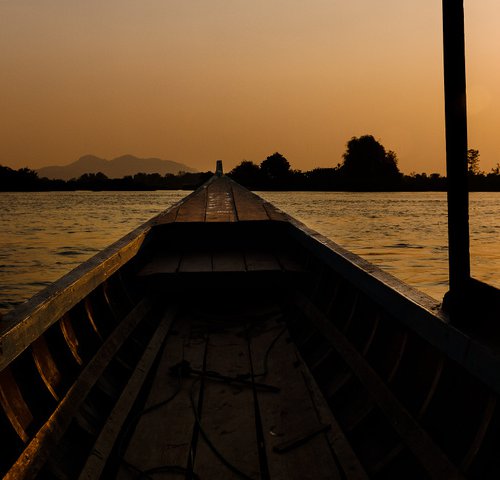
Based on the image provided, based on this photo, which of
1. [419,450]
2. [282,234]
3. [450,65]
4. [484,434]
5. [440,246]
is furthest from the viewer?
[440,246]

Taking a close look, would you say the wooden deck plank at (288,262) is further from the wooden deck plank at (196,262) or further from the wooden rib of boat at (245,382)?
the wooden deck plank at (196,262)

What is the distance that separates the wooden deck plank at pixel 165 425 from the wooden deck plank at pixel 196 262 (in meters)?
1.20

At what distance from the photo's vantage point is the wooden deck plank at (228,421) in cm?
268

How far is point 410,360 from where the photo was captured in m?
2.95

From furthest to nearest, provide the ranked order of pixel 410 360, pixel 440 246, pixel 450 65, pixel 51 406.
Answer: pixel 440 246 → pixel 410 360 → pixel 51 406 → pixel 450 65

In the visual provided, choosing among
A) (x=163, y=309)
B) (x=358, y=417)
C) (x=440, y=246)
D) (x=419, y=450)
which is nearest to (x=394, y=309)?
(x=358, y=417)

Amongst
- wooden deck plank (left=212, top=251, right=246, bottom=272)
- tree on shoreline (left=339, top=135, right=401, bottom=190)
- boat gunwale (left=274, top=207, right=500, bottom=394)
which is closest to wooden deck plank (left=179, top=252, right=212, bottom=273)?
wooden deck plank (left=212, top=251, right=246, bottom=272)

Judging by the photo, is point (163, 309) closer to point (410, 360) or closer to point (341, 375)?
point (341, 375)

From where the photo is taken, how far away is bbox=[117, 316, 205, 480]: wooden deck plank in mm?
2723

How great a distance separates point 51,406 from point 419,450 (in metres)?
1.71

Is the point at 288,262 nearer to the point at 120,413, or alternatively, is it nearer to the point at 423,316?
the point at 120,413

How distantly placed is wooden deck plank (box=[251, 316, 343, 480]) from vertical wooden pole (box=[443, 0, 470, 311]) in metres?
1.02

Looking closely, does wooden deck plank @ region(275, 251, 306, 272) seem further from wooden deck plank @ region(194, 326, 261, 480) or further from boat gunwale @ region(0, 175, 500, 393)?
wooden deck plank @ region(194, 326, 261, 480)

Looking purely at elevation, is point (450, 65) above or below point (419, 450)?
above
